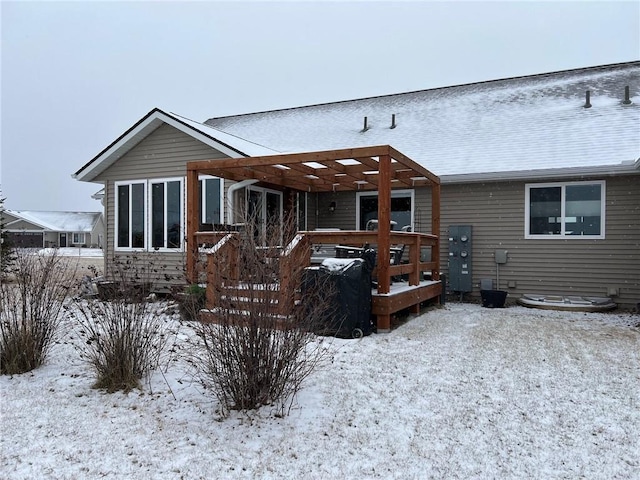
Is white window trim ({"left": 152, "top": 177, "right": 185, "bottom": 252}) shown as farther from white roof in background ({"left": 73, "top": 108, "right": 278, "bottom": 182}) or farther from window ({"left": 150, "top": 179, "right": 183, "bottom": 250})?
white roof in background ({"left": 73, "top": 108, "right": 278, "bottom": 182})

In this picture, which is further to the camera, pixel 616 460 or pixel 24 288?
pixel 24 288

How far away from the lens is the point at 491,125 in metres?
11.1

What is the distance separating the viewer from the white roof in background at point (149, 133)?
29.0 ft

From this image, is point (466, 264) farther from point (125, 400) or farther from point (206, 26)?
point (206, 26)

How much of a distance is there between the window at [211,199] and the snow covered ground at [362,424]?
15.3 ft

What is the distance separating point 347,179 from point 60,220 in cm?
5215

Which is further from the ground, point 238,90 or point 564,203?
point 238,90

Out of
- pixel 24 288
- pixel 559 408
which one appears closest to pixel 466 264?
pixel 559 408

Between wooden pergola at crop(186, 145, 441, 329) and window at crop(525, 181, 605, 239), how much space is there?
193cm

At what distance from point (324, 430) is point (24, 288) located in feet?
10.4

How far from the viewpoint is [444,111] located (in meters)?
12.7

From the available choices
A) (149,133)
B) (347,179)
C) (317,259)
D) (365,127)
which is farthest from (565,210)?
(149,133)

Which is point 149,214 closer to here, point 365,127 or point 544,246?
point 365,127

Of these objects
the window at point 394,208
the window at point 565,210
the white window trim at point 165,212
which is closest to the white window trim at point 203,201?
the white window trim at point 165,212
